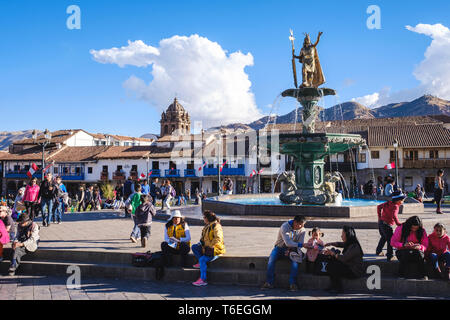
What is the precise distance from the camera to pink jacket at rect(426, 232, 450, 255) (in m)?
5.90

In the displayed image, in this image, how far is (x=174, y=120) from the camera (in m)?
85.2

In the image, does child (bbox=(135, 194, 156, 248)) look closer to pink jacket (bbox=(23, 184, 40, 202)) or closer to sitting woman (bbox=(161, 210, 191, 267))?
sitting woman (bbox=(161, 210, 191, 267))

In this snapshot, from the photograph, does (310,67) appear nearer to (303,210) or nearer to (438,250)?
(303,210)

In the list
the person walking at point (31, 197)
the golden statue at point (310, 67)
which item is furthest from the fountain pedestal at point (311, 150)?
the person walking at point (31, 197)

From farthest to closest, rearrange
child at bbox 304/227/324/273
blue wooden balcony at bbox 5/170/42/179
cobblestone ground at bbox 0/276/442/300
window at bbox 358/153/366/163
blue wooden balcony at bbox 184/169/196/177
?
blue wooden balcony at bbox 5/170/42/179 → blue wooden balcony at bbox 184/169/196/177 → window at bbox 358/153/366/163 → child at bbox 304/227/324/273 → cobblestone ground at bbox 0/276/442/300

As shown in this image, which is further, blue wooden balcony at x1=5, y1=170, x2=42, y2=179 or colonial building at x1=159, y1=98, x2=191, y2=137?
colonial building at x1=159, y1=98, x2=191, y2=137

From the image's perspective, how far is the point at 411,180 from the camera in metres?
42.2

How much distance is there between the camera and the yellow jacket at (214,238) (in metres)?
6.62

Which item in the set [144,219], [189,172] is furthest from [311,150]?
[189,172]

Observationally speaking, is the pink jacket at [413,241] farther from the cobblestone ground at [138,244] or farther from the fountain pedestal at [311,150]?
the fountain pedestal at [311,150]

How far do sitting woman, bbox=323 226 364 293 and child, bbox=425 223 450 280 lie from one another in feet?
3.41

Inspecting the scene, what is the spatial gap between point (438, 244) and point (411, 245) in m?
0.42

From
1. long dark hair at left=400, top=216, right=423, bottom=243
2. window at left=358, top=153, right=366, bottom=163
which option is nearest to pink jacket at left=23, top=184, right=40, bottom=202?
long dark hair at left=400, top=216, right=423, bottom=243
